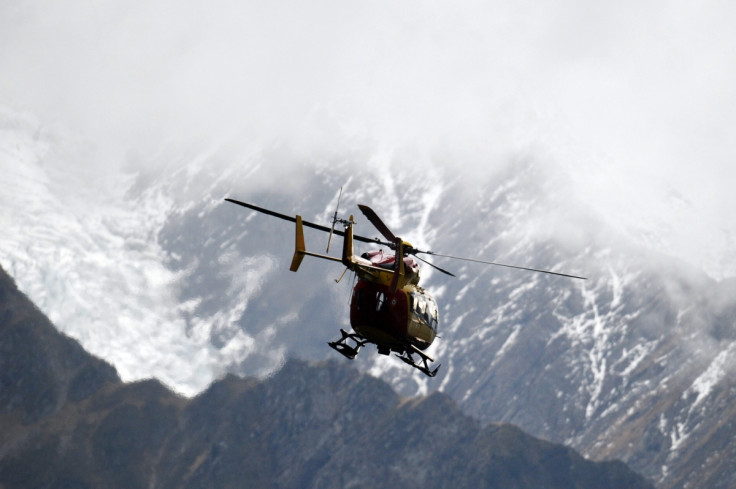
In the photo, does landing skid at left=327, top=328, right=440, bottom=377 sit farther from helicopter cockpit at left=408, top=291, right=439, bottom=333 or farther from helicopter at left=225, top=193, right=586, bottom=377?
helicopter cockpit at left=408, top=291, right=439, bottom=333

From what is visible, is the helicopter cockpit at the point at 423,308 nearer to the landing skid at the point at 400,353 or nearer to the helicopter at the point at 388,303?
the helicopter at the point at 388,303

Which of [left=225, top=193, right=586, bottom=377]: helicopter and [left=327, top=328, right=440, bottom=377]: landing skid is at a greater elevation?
[left=225, top=193, right=586, bottom=377]: helicopter

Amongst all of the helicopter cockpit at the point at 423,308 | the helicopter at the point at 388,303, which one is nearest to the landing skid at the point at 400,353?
the helicopter at the point at 388,303

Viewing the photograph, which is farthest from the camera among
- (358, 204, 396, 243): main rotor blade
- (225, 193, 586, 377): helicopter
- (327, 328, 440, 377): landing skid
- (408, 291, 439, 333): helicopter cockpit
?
→ (408, 291, 439, 333): helicopter cockpit

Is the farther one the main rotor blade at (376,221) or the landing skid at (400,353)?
the landing skid at (400,353)

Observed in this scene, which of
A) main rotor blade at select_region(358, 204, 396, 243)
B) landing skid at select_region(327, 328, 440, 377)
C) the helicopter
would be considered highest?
main rotor blade at select_region(358, 204, 396, 243)

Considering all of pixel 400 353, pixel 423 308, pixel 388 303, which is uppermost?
pixel 423 308

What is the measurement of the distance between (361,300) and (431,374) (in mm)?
6617

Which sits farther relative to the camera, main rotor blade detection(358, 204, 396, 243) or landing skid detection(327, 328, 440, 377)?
landing skid detection(327, 328, 440, 377)

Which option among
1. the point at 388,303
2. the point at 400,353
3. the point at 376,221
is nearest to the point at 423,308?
the point at 388,303

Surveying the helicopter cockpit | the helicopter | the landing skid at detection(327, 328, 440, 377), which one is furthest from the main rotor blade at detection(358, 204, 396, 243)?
the landing skid at detection(327, 328, 440, 377)

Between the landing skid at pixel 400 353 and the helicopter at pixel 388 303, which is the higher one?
the helicopter at pixel 388 303

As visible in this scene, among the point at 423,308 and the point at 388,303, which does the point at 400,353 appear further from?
the point at 388,303

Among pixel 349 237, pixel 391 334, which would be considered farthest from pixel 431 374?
pixel 349 237
